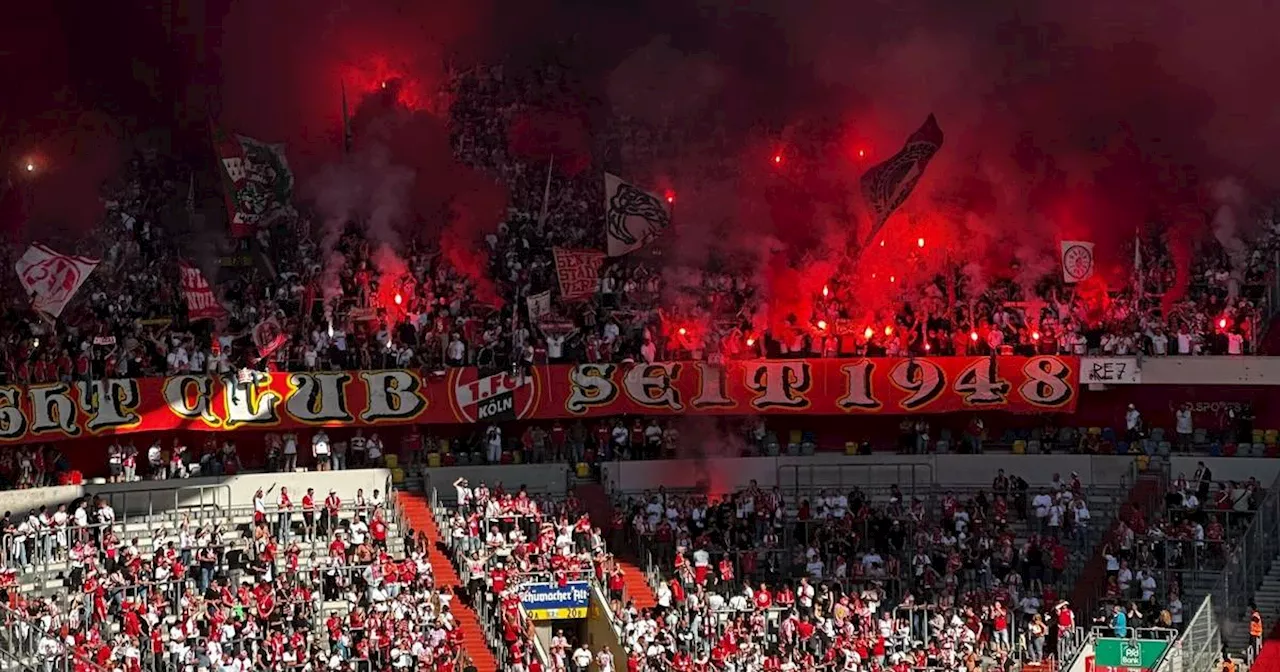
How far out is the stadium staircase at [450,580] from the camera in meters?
44.2

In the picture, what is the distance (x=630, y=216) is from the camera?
5366cm

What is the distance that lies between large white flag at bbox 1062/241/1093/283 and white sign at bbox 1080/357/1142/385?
8.16 feet

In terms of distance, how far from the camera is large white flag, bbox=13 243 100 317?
48781 millimetres

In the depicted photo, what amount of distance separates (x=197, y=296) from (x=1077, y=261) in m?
18.6

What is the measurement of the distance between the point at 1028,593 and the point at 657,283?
12200mm

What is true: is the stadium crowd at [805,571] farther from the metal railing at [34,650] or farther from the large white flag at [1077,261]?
the metal railing at [34,650]

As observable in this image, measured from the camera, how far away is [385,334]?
169ft

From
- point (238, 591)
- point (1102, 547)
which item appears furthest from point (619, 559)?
point (1102, 547)

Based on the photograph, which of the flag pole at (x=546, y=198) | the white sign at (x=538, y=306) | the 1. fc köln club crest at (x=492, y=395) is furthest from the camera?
the flag pole at (x=546, y=198)

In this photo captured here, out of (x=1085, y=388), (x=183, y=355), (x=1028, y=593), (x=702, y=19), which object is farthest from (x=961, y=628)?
(x=702, y=19)

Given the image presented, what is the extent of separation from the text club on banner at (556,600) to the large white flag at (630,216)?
10554mm

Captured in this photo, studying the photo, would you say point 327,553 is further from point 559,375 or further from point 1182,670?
point 1182,670

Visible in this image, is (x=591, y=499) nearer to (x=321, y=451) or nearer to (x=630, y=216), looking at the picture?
(x=321, y=451)

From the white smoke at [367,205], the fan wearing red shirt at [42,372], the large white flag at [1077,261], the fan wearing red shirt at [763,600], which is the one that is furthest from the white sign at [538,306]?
the large white flag at [1077,261]
